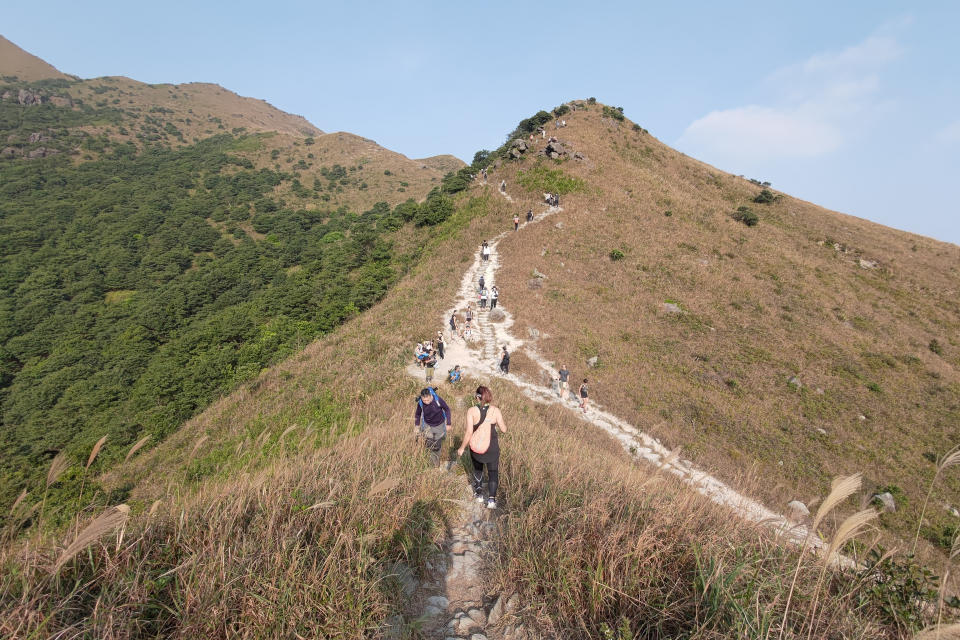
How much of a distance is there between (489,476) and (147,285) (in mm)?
71612

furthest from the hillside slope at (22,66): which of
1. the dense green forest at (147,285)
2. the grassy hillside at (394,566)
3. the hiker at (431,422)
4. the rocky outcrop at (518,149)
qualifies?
the grassy hillside at (394,566)

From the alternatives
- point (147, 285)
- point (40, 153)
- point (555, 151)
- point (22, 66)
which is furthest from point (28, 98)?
point (555, 151)

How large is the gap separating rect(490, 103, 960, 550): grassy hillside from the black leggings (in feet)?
13.8

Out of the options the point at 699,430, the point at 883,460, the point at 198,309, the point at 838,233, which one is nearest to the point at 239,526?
the point at 699,430

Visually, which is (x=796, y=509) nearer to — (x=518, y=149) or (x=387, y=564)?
(x=387, y=564)

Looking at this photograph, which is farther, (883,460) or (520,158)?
(520,158)

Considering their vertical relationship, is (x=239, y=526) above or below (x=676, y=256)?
below

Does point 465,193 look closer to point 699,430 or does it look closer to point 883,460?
point 699,430

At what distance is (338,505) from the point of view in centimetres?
345

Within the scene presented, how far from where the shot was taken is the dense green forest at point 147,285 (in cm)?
2981

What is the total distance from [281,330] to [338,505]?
31.9m

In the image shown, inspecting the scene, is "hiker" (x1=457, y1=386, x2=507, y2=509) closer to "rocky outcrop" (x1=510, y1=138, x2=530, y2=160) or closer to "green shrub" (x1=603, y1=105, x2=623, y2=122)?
"rocky outcrop" (x1=510, y1=138, x2=530, y2=160)

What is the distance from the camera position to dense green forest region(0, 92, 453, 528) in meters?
29.8

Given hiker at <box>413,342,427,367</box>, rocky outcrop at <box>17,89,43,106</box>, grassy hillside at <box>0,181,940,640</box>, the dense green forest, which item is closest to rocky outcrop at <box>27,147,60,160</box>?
the dense green forest
